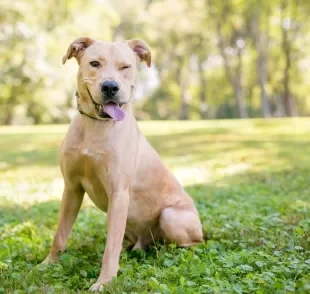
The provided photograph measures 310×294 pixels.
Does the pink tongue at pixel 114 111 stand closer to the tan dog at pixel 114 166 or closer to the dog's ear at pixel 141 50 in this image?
the tan dog at pixel 114 166

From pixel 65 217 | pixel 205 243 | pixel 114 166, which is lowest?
pixel 205 243

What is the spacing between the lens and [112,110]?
12.4 ft

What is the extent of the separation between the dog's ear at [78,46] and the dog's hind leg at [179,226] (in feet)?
5.14

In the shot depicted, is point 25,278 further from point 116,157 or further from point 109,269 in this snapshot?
point 116,157

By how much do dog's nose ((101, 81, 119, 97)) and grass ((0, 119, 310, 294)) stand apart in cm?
132

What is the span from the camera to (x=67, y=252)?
14.6ft

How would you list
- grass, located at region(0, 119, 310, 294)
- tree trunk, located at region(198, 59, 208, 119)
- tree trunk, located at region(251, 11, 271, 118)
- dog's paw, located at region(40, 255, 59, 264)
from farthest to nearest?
tree trunk, located at region(198, 59, 208, 119)
tree trunk, located at region(251, 11, 271, 118)
dog's paw, located at region(40, 255, 59, 264)
grass, located at region(0, 119, 310, 294)

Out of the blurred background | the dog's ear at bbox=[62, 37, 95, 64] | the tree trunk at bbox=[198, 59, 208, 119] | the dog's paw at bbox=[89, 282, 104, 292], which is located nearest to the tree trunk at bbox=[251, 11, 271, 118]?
the blurred background

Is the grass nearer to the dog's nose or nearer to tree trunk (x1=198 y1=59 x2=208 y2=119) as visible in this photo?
the dog's nose

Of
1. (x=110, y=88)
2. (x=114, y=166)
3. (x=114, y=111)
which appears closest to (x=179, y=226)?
(x=114, y=166)

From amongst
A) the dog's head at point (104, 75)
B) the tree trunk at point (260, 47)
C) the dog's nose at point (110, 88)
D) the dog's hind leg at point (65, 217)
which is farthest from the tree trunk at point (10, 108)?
the dog's nose at point (110, 88)

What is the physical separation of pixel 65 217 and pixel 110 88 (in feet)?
4.32

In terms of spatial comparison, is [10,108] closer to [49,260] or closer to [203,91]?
[203,91]

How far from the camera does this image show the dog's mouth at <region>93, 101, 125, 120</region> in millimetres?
3768
